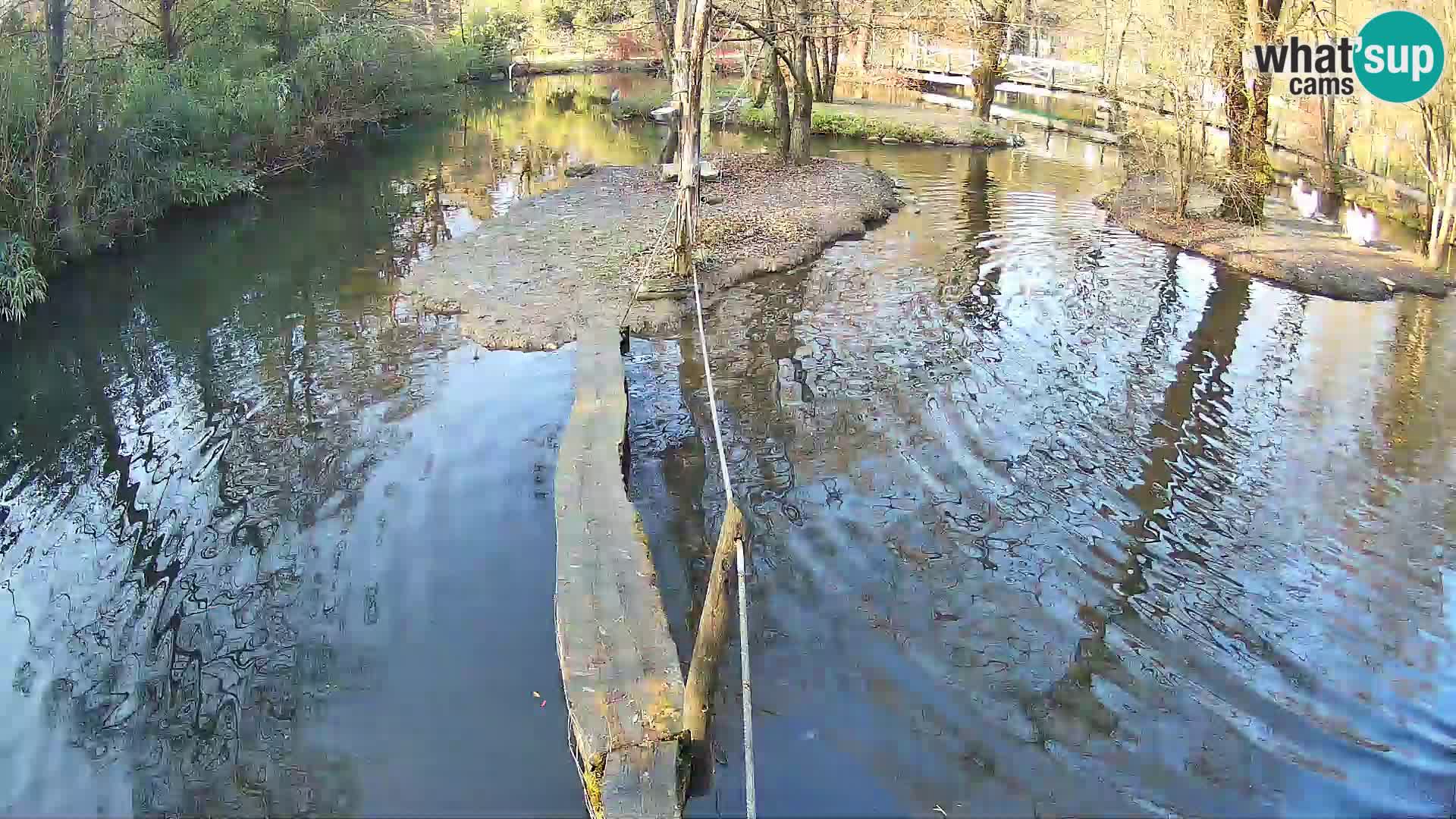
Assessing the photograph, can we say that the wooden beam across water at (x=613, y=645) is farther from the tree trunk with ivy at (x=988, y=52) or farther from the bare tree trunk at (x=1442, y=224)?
the tree trunk with ivy at (x=988, y=52)

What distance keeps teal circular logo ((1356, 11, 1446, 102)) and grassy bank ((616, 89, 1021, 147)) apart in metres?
9.84

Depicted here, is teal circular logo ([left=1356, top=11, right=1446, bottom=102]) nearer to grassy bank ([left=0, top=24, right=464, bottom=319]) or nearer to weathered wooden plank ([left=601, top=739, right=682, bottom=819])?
weathered wooden plank ([left=601, top=739, right=682, bottom=819])

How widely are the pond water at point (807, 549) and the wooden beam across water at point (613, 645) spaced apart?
0.51m

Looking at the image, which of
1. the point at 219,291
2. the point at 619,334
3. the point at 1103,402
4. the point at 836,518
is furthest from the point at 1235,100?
the point at 219,291

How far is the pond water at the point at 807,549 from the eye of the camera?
4953 millimetres

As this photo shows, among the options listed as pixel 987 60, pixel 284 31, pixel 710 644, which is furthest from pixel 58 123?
pixel 987 60

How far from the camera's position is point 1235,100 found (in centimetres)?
1543

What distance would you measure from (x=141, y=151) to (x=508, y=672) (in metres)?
12.7

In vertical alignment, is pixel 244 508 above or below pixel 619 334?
below

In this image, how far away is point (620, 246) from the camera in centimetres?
1406

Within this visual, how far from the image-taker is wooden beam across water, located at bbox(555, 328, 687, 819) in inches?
167

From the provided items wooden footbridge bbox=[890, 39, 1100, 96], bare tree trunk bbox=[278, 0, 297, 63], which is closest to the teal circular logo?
wooden footbridge bbox=[890, 39, 1100, 96]

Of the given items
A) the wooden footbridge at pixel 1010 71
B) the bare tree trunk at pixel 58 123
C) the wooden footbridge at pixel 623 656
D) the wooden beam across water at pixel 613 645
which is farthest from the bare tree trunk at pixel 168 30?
the wooden footbridge at pixel 1010 71

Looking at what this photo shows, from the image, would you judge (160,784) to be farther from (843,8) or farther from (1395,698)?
(843,8)
